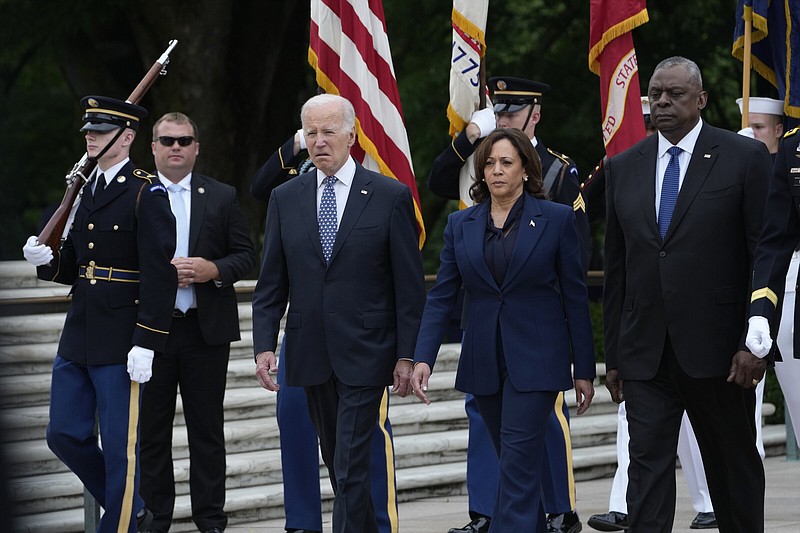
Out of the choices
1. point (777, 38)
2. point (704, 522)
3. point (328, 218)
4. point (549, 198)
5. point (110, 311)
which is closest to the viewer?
point (328, 218)

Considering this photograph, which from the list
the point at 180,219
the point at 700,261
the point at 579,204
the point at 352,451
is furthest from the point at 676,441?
the point at 180,219

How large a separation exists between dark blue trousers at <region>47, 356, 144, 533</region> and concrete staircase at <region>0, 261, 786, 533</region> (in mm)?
883

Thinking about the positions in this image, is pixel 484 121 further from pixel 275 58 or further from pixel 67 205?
pixel 275 58

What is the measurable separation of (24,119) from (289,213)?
14.0 metres

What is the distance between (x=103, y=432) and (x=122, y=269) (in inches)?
31.0

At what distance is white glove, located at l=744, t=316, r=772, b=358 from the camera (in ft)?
16.5

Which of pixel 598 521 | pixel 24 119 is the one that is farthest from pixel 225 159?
pixel 598 521

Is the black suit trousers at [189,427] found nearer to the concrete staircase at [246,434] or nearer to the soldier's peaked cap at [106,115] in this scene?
the concrete staircase at [246,434]

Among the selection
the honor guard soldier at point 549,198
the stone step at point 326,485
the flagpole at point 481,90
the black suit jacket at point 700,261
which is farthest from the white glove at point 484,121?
the stone step at point 326,485

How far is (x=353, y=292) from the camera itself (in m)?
5.84

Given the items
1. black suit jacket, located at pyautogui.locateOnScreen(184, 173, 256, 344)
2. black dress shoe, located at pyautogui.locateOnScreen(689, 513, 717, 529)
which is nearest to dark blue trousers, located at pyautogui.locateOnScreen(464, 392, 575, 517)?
black dress shoe, located at pyautogui.locateOnScreen(689, 513, 717, 529)

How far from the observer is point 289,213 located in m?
6.04

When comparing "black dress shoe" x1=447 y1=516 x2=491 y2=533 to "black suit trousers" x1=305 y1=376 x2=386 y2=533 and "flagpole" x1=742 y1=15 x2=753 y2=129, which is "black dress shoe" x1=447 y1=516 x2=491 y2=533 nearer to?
"black suit trousers" x1=305 y1=376 x2=386 y2=533

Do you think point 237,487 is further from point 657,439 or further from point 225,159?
point 225,159
